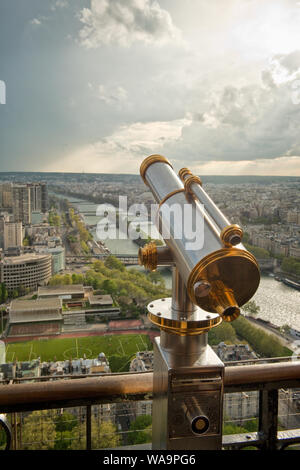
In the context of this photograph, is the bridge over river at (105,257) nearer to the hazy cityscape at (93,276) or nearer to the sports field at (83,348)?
the hazy cityscape at (93,276)

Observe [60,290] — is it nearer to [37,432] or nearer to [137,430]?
[37,432]

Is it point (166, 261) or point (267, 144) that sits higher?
point (267, 144)

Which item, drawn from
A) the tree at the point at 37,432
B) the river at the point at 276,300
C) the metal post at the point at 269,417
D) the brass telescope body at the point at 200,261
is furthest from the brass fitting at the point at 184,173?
the river at the point at 276,300

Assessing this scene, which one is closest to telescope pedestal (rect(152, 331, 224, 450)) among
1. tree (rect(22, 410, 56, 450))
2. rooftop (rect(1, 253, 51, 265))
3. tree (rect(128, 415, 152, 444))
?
tree (rect(128, 415, 152, 444))

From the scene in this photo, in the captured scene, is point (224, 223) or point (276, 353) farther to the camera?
point (276, 353)

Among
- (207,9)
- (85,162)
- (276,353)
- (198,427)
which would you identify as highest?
(207,9)

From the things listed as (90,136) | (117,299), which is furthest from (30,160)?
(117,299)
